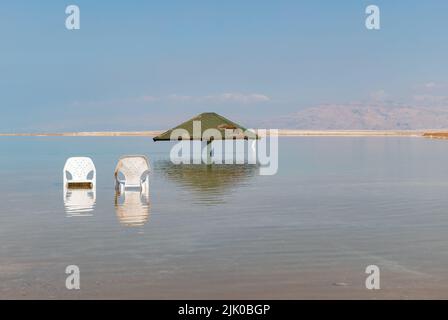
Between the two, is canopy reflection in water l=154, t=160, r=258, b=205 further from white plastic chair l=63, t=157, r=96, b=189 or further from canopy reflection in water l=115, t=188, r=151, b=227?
white plastic chair l=63, t=157, r=96, b=189

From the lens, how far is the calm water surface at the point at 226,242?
5.77 metres

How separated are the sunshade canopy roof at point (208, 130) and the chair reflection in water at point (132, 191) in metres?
10.3

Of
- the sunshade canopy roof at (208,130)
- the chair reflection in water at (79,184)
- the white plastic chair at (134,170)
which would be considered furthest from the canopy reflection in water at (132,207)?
the sunshade canopy roof at (208,130)

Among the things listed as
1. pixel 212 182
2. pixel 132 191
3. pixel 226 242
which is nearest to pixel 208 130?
pixel 212 182

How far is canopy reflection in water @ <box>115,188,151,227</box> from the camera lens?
969cm

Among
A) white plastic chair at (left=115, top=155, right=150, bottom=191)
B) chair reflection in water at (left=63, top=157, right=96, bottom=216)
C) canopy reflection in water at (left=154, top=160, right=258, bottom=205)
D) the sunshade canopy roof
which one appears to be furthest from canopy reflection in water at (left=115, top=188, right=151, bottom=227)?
the sunshade canopy roof

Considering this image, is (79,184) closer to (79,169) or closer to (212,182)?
(79,169)

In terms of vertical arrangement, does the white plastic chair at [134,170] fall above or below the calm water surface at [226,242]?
above

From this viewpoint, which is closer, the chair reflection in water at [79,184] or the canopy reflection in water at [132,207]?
the canopy reflection in water at [132,207]

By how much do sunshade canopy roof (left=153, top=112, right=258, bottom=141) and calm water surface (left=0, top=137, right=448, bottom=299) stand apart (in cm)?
1101

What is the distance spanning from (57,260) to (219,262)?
169 cm

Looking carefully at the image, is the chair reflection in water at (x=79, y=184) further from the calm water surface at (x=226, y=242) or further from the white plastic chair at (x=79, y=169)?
the calm water surface at (x=226, y=242)

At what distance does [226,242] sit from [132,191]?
6799 mm

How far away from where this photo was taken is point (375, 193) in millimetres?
13789
